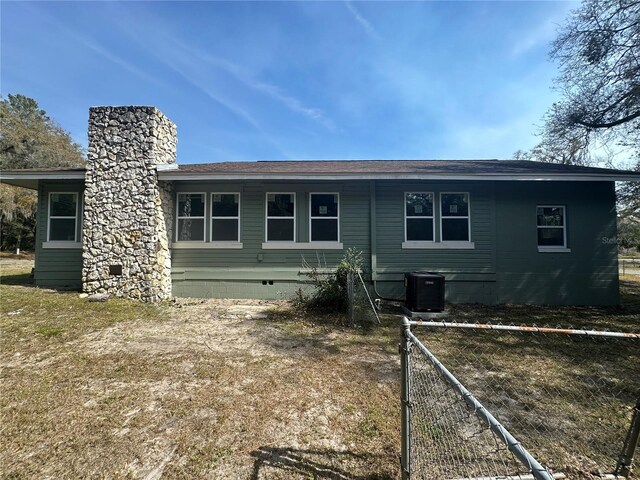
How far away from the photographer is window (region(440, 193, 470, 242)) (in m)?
9.15

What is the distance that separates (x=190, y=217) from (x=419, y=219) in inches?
271

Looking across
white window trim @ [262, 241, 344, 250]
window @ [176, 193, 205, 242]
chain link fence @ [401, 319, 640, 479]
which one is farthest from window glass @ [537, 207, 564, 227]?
window @ [176, 193, 205, 242]

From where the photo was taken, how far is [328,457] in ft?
8.34

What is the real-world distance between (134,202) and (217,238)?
7.85 feet

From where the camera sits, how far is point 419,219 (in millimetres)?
9234

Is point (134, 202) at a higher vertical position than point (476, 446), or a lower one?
higher

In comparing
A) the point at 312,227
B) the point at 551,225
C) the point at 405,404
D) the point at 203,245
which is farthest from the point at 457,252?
the point at 405,404

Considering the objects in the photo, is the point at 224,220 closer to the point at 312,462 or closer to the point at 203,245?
the point at 203,245

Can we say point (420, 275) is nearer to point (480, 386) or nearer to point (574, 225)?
point (480, 386)

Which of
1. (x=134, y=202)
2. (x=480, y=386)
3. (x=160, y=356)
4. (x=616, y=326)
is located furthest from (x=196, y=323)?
(x=616, y=326)

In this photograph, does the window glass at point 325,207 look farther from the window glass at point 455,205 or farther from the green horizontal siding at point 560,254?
the green horizontal siding at point 560,254

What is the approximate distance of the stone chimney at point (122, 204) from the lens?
8.55m

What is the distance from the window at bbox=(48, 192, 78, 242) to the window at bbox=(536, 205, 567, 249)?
14.1 metres

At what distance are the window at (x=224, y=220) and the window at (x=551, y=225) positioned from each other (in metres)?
8.86
